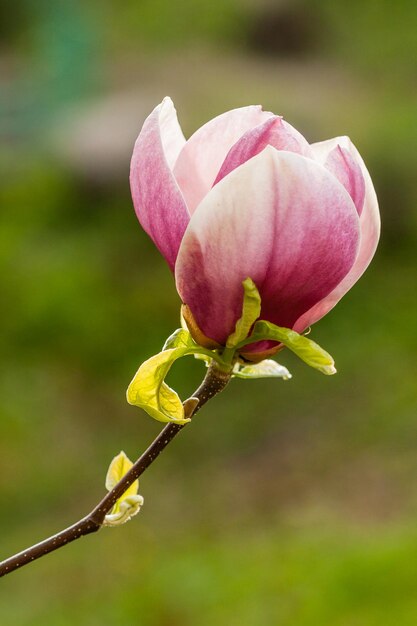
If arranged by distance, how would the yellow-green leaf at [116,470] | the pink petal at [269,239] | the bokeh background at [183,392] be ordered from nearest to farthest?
the pink petal at [269,239], the yellow-green leaf at [116,470], the bokeh background at [183,392]

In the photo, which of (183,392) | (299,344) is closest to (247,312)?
(299,344)

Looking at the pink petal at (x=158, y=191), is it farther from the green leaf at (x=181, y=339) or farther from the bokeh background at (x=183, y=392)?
the bokeh background at (x=183, y=392)

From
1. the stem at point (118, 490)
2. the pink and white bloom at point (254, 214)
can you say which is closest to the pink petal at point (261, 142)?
the pink and white bloom at point (254, 214)

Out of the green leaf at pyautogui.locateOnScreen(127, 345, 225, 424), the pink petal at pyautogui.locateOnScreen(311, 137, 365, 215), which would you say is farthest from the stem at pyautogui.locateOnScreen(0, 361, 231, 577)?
the pink petal at pyautogui.locateOnScreen(311, 137, 365, 215)

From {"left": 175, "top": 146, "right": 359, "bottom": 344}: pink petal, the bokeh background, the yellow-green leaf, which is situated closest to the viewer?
{"left": 175, "top": 146, "right": 359, "bottom": 344}: pink petal

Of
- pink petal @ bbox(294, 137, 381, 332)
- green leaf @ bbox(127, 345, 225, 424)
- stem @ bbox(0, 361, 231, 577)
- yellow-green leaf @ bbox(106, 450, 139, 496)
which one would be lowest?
yellow-green leaf @ bbox(106, 450, 139, 496)

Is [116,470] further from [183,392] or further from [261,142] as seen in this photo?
[183,392]

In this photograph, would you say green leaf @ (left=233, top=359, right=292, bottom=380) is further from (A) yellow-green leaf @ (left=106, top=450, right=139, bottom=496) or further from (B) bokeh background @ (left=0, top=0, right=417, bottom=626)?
(B) bokeh background @ (left=0, top=0, right=417, bottom=626)

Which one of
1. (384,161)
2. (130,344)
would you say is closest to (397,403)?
(130,344)
